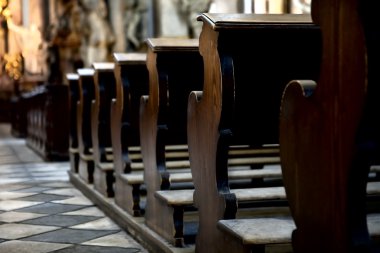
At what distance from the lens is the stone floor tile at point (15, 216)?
3.49 metres

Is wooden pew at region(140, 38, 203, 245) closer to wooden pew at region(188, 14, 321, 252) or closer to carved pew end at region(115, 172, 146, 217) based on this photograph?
carved pew end at region(115, 172, 146, 217)

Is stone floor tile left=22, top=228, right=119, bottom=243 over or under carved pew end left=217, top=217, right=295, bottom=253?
under

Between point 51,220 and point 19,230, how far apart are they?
0.90 feet

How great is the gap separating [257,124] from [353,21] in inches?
43.3

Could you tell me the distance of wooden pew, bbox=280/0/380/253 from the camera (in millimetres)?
1254

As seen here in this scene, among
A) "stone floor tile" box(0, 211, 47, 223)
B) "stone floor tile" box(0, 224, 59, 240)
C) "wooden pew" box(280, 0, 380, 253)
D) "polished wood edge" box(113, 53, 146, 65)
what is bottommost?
"stone floor tile" box(0, 211, 47, 223)

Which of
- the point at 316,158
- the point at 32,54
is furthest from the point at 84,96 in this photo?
the point at 32,54

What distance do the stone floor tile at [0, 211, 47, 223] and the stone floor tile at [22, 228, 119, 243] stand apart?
1.40ft

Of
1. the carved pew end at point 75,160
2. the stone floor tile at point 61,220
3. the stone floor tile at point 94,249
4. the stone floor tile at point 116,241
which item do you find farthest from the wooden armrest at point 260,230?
the carved pew end at point 75,160

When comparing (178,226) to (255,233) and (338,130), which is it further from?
(338,130)

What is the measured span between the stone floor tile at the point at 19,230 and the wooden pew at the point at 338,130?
6.16 ft

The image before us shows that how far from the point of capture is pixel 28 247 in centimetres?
281

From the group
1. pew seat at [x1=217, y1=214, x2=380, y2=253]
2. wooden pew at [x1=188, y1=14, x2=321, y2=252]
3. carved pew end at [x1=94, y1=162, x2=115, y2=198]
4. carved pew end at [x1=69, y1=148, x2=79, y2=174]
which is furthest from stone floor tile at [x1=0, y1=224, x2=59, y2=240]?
carved pew end at [x1=69, y1=148, x2=79, y2=174]

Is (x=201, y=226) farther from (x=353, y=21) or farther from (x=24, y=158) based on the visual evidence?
(x=24, y=158)
